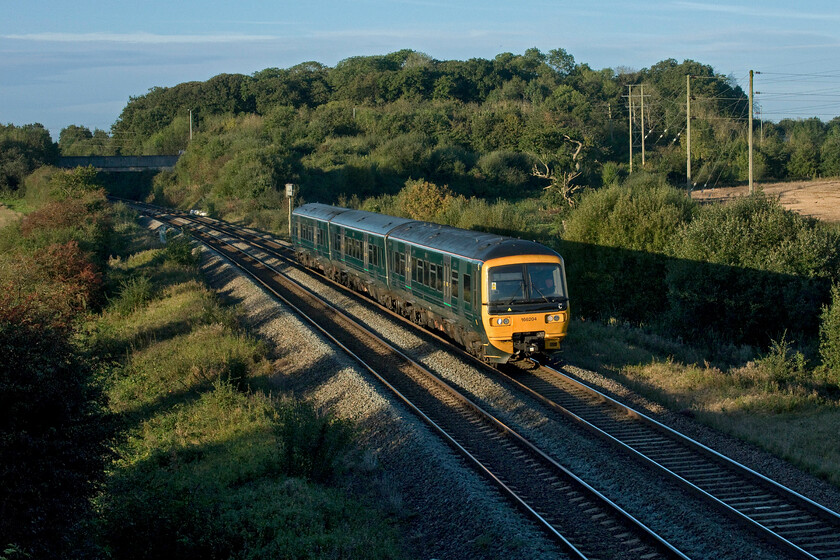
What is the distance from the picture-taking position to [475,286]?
15203 mm

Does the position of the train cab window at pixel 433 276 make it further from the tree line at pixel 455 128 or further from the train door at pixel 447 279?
the tree line at pixel 455 128

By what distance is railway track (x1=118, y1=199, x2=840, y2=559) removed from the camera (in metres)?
8.35

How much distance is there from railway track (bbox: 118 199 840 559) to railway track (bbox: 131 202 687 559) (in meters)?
1.24

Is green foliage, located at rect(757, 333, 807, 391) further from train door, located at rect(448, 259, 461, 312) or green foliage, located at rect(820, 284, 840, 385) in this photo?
train door, located at rect(448, 259, 461, 312)

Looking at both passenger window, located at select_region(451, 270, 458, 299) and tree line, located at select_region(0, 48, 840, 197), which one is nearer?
passenger window, located at select_region(451, 270, 458, 299)

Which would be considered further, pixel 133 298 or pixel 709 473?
pixel 133 298

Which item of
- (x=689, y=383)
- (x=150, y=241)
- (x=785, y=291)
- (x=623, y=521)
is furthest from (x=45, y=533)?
(x=150, y=241)

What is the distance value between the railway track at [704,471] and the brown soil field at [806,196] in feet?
83.2

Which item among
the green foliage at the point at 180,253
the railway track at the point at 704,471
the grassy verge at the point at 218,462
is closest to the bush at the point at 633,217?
the railway track at the point at 704,471

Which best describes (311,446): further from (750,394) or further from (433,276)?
(750,394)

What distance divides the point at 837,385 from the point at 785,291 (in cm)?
538

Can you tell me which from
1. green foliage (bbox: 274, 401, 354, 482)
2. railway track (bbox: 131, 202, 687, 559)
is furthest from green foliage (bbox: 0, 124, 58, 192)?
green foliage (bbox: 274, 401, 354, 482)

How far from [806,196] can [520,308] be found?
47435 millimetres

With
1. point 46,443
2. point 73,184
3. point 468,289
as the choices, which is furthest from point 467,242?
point 73,184
